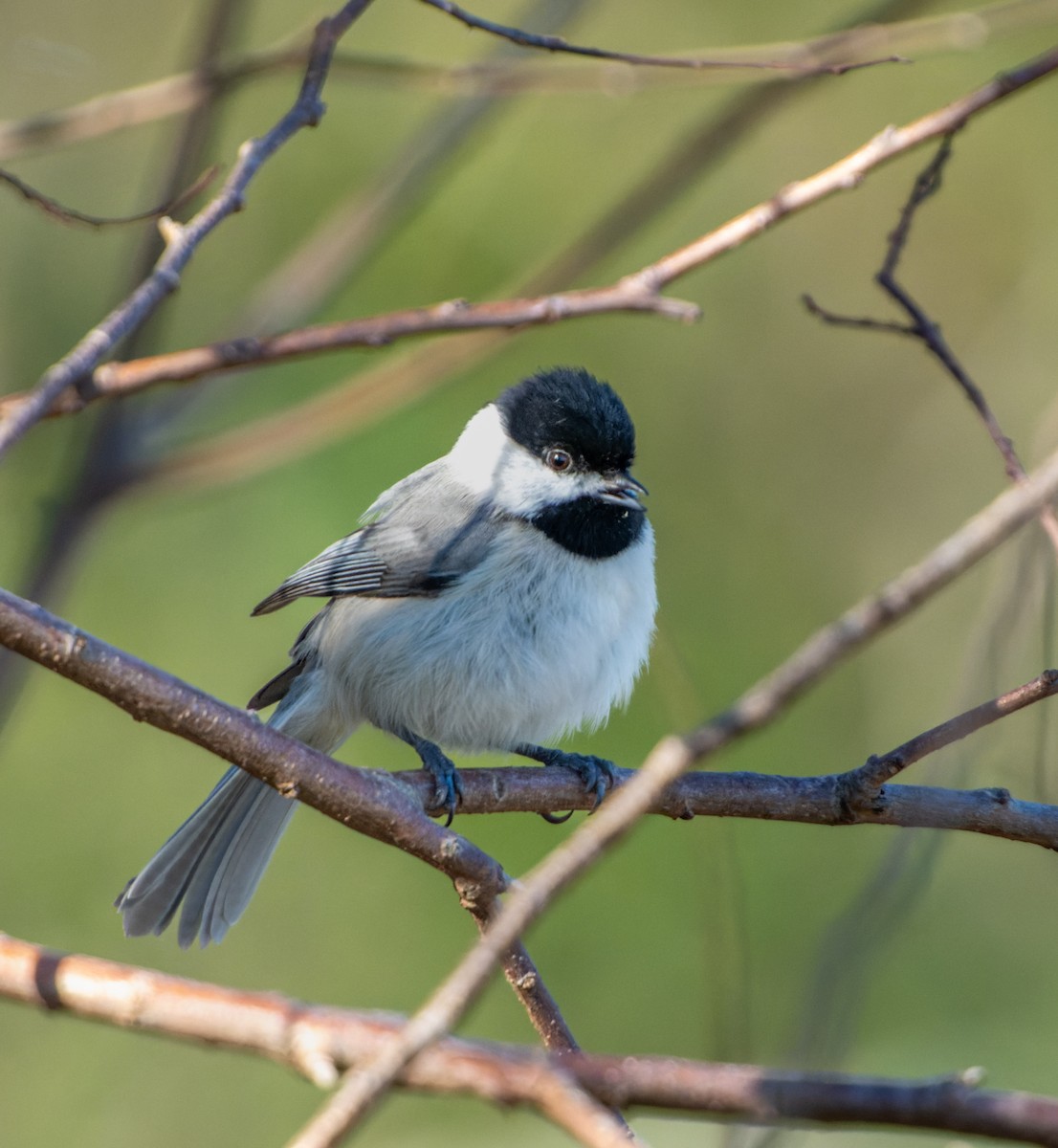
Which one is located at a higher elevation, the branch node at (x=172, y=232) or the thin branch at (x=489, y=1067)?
the branch node at (x=172, y=232)

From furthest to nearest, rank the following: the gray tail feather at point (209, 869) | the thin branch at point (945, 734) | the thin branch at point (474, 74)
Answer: the gray tail feather at point (209, 869), the thin branch at point (474, 74), the thin branch at point (945, 734)

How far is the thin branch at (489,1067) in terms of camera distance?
2.91 ft

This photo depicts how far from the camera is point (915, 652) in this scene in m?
4.52

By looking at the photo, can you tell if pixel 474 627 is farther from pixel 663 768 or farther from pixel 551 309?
pixel 663 768

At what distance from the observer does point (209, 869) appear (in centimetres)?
310

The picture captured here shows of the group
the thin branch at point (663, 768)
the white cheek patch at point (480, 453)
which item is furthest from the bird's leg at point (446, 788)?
the thin branch at point (663, 768)

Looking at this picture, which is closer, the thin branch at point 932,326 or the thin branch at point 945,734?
the thin branch at point 945,734

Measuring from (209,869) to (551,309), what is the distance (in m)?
1.78

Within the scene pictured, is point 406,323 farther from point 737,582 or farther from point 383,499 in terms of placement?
point 737,582

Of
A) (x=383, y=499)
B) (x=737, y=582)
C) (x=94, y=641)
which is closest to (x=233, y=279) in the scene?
(x=383, y=499)

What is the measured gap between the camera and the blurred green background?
3.86m

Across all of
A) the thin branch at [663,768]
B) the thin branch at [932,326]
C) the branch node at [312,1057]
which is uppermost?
the thin branch at [932,326]

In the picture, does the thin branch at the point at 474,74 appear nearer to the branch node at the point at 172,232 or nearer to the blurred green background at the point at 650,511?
the blurred green background at the point at 650,511

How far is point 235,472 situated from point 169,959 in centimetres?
193
